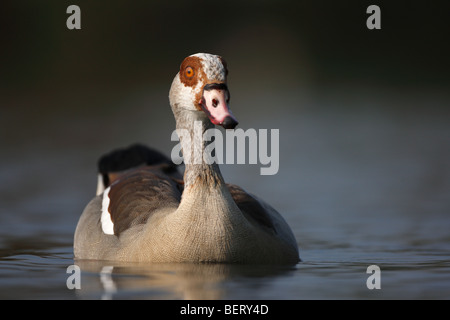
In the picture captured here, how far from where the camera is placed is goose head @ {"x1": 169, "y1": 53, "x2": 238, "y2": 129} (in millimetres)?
8578

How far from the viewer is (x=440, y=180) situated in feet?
51.5

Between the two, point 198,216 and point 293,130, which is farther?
point 293,130

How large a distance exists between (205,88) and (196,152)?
68 centimetres

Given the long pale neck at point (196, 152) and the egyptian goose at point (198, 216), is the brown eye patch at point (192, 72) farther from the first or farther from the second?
the long pale neck at point (196, 152)

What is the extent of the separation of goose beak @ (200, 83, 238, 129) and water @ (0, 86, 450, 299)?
1287 mm

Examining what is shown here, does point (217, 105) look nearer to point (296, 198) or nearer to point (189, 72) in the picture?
point (189, 72)

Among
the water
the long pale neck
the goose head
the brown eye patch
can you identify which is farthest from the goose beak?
the water

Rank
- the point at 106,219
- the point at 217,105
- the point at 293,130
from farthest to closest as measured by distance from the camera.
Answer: the point at 293,130
the point at 106,219
the point at 217,105

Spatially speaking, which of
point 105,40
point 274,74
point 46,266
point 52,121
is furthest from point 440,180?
point 274,74

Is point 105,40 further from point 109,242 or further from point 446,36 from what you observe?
point 109,242

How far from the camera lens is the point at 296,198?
47.7 ft

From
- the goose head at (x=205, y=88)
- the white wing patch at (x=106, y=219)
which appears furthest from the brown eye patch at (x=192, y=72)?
the white wing patch at (x=106, y=219)

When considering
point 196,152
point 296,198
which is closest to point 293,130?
point 296,198

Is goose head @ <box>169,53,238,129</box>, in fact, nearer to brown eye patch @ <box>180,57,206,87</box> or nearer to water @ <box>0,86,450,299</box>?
brown eye patch @ <box>180,57,206,87</box>
